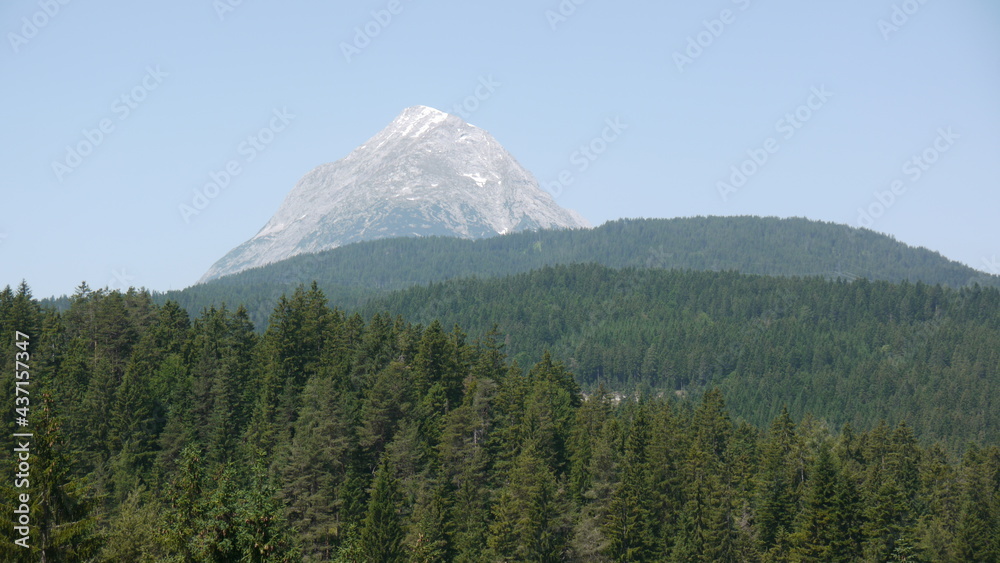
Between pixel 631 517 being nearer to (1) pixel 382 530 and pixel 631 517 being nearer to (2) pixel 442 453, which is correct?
(2) pixel 442 453

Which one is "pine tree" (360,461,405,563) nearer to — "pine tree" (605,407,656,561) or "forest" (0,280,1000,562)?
"forest" (0,280,1000,562)

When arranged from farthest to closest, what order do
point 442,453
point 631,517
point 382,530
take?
point 442,453 < point 631,517 < point 382,530

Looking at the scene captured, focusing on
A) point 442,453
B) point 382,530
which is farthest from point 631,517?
point 382,530

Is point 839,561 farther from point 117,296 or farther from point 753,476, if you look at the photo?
point 117,296

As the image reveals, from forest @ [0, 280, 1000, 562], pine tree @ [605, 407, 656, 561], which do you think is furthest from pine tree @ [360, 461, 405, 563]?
pine tree @ [605, 407, 656, 561]

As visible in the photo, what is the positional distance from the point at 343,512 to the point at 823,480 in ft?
121

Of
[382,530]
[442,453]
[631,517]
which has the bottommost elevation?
[631,517]

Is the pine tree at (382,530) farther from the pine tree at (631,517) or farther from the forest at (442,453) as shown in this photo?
the pine tree at (631,517)

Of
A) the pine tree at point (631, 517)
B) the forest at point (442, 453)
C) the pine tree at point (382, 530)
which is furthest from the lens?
the pine tree at point (631, 517)

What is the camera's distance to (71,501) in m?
30.1

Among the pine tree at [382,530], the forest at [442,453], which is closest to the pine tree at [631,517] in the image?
the forest at [442,453]

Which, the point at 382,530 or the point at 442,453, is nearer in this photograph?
the point at 382,530

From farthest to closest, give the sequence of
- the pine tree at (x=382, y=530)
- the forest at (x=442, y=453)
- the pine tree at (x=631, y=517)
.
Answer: the pine tree at (x=631, y=517) < the forest at (x=442, y=453) < the pine tree at (x=382, y=530)

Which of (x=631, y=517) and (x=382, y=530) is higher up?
(x=382, y=530)
